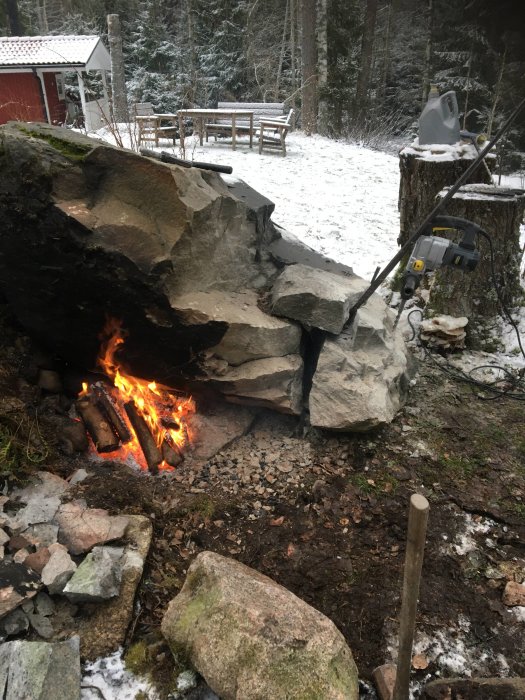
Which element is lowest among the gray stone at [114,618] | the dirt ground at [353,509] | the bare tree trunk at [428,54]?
the dirt ground at [353,509]

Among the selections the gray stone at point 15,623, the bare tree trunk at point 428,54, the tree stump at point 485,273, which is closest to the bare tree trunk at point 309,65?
the bare tree trunk at point 428,54

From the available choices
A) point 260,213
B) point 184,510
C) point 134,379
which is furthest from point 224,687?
point 260,213

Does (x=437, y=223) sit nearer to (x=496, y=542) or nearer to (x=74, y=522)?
(x=496, y=542)

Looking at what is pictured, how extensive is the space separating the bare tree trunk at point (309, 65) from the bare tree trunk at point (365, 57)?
2.11m

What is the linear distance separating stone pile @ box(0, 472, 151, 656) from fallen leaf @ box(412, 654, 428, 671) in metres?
1.40

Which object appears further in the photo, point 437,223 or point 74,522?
point 437,223

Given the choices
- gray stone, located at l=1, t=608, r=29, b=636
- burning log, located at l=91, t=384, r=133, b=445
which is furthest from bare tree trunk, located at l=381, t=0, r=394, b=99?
gray stone, located at l=1, t=608, r=29, b=636

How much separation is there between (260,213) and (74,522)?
2624 millimetres

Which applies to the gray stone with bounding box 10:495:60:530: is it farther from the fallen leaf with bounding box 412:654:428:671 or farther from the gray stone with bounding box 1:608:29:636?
the fallen leaf with bounding box 412:654:428:671

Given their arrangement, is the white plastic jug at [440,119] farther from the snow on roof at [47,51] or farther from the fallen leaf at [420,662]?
the snow on roof at [47,51]

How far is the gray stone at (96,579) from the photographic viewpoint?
2404mm

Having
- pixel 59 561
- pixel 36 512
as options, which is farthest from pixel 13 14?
pixel 59 561

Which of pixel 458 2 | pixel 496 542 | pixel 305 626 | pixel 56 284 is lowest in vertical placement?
pixel 496 542

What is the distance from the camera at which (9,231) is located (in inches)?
123
